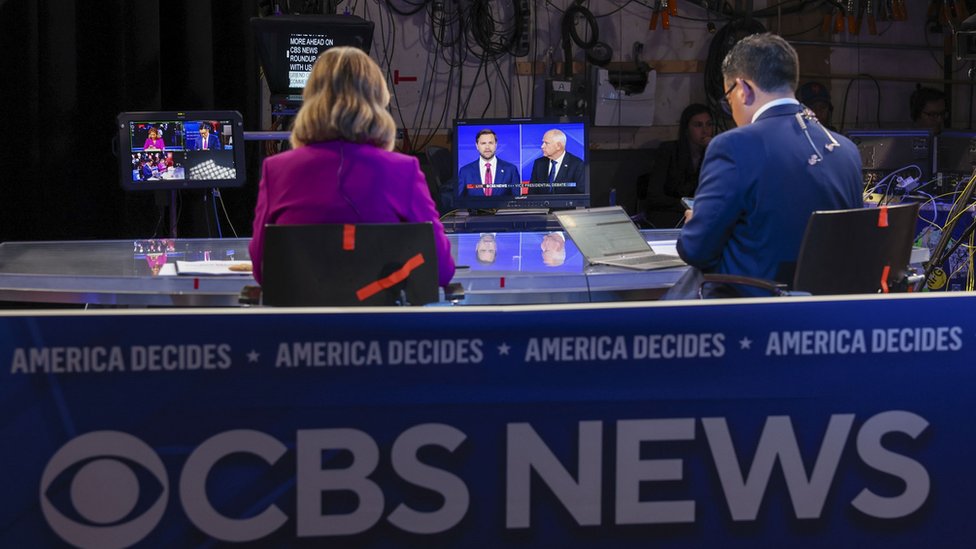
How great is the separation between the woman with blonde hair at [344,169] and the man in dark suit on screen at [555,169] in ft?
7.88

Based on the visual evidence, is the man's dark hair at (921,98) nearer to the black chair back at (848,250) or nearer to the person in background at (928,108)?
the person in background at (928,108)

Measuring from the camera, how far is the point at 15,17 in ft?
17.8

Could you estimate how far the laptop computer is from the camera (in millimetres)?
3143

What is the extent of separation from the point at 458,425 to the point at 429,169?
514 centimetres

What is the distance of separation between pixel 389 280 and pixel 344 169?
32 cm

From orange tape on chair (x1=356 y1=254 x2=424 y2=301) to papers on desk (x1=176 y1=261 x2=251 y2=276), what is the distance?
633mm

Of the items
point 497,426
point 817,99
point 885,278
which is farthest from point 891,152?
point 497,426

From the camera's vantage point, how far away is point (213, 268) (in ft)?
9.98

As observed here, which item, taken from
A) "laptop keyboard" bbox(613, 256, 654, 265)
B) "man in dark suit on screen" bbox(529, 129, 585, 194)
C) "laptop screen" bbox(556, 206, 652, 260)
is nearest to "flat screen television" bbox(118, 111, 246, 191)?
"man in dark suit on screen" bbox(529, 129, 585, 194)

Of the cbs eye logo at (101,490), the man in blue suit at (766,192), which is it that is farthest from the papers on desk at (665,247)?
the cbs eye logo at (101,490)

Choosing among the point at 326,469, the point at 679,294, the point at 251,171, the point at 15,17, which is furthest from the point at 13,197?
the point at 326,469

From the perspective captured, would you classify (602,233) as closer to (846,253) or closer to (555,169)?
(846,253)

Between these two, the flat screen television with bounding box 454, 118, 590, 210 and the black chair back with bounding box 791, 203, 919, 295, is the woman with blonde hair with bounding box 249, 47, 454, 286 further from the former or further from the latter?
the flat screen television with bounding box 454, 118, 590, 210

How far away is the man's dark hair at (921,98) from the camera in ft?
27.3
